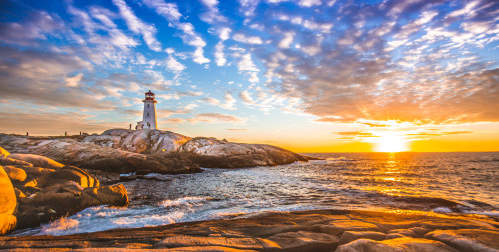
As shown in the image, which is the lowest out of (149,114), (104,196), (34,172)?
(104,196)

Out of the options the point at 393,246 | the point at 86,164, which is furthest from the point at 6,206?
the point at 86,164

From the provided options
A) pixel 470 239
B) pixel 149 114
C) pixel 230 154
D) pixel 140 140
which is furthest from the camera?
pixel 149 114

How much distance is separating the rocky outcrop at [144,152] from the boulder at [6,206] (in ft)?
24.1

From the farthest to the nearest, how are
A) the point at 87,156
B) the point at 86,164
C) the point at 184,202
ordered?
1. the point at 87,156
2. the point at 86,164
3. the point at 184,202

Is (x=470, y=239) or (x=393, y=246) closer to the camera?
(x=393, y=246)

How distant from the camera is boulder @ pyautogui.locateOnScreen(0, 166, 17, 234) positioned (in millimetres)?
5430

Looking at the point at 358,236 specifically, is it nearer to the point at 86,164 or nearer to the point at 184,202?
the point at 184,202

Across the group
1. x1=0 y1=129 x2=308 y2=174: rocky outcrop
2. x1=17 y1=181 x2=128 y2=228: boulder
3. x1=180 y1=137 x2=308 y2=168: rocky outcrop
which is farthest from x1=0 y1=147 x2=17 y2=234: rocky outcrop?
x1=180 y1=137 x2=308 y2=168: rocky outcrop

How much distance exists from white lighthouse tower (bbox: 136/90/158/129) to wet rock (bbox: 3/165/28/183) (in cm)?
4227

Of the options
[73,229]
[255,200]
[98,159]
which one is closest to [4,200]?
[73,229]

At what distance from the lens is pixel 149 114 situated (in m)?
49.5

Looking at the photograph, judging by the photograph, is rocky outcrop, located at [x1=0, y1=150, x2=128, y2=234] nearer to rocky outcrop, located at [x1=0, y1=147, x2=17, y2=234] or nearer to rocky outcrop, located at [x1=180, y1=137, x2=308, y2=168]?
rocky outcrop, located at [x1=0, y1=147, x2=17, y2=234]

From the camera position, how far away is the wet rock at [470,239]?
3.37m

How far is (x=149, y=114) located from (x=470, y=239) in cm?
5380
